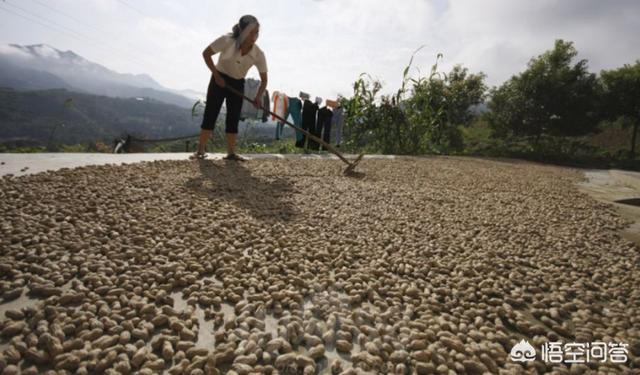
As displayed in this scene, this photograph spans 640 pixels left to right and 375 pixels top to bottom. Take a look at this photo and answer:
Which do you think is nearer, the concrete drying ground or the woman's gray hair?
the concrete drying ground

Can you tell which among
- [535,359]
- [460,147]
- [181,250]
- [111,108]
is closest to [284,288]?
[181,250]

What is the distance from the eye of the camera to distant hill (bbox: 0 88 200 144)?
5204cm

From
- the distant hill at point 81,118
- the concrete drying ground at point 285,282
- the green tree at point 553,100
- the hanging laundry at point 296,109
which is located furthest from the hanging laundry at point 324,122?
the distant hill at point 81,118

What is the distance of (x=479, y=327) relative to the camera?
146 cm

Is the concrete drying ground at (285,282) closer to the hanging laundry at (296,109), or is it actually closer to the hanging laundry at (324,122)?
the hanging laundry at (324,122)

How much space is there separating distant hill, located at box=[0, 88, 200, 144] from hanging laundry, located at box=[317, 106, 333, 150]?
113ft

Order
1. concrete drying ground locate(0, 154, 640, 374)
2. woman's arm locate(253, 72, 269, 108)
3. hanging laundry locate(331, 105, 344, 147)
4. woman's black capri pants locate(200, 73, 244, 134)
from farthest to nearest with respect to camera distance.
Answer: hanging laundry locate(331, 105, 344, 147) < woman's arm locate(253, 72, 269, 108) < woman's black capri pants locate(200, 73, 244, 134) < concrete drying ground locate(0, 154, 640, 374)

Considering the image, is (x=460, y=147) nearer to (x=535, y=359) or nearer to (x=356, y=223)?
(x=356, y=223)

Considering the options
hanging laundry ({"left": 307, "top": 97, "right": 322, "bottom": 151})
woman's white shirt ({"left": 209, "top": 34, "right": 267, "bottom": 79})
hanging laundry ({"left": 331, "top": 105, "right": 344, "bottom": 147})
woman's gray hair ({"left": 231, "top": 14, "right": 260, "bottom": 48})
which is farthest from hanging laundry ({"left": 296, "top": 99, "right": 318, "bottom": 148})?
woman's gray hair ({"left": 231, "top": 14, "right": 260, "bottom": 48})

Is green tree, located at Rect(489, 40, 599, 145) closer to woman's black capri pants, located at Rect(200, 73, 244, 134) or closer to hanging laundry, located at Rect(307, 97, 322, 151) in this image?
hanging laundry, located at Rect(307, 97, 322, 151)

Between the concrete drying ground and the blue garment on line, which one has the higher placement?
the blue garment on line

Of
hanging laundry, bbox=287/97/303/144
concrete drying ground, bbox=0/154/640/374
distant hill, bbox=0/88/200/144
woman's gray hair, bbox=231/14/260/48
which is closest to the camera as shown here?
concrete drying ground, bbox=0/154/640/374

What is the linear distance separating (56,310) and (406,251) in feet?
5.69

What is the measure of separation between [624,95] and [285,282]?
1792 cm
